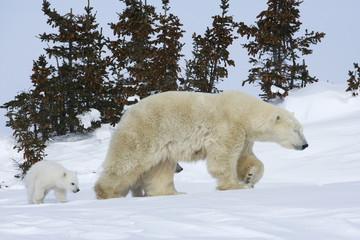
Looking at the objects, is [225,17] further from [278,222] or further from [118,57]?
[278,222]

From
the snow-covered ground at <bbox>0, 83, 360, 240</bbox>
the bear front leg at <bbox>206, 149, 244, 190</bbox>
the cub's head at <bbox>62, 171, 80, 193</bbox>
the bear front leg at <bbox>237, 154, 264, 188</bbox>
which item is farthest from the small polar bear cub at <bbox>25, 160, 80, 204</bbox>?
the bear front leg at <bbox>237, 154, 264, 188</bbox>

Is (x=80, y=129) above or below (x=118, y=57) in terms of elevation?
below

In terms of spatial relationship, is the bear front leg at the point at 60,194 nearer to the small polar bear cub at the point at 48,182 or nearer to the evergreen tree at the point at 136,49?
the small polar bear cub at the point at 48,182

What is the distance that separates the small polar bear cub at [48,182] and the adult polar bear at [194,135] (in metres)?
1.05

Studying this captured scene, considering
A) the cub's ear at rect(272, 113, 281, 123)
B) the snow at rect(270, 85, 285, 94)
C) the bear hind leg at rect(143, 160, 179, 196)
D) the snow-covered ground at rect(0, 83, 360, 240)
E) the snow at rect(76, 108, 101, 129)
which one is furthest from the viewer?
the snow at rect(76, 108, 101, 129)

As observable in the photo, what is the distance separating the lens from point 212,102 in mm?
5527

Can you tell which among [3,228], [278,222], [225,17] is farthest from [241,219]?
[225,17]

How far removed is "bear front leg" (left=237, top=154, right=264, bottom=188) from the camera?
5.59 metres

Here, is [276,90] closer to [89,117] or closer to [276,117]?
[89,117]

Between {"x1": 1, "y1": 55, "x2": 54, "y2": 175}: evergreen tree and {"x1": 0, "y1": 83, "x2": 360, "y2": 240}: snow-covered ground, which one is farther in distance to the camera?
{"x1": 1, "y1": 55, "x2": 54, "y2": 175}: evergreen tree

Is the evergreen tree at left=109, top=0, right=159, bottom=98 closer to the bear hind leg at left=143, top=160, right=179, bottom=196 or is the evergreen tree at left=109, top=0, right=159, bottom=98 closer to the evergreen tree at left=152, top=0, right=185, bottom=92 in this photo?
the evergreen tree at left=152, top=0, right=185, bottom=92

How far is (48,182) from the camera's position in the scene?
6.35 m

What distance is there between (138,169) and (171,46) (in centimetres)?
967

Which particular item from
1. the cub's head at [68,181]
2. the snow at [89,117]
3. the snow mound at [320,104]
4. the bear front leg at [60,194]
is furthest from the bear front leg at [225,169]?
the snow at [89,117]
